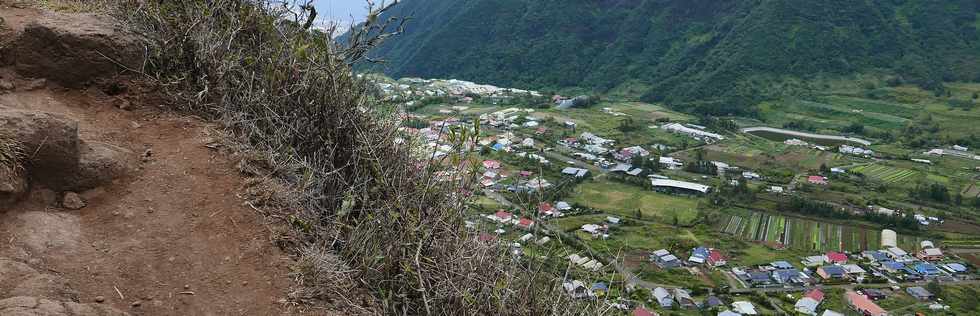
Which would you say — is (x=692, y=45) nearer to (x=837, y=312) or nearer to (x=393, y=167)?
(x=837, y=312)

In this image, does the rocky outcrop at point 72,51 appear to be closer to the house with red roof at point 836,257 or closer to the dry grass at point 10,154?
the dry grass at point 10,154

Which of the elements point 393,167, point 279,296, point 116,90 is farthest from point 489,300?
point 116,90

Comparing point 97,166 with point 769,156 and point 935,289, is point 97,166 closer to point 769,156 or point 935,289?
point 935,289

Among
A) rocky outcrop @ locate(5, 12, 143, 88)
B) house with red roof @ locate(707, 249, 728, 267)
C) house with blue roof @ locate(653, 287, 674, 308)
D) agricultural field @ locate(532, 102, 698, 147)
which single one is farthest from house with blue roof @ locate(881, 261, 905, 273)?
rocky outcrop @ locate(5, 12, 143, 88)

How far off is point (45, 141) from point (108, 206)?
0.41 metres

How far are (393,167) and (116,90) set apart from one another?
2.09m

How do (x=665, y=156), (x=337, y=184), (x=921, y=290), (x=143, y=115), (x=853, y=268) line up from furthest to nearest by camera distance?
(x=665, y=156) → (x=853, y=268) → (x=921, y=290) → (x=143, y=115) → (x=337, y=184)

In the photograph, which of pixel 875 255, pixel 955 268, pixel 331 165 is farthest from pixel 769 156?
pixel 331 165

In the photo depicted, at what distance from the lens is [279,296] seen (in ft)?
8.18

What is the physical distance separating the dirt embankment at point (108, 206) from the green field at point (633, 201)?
79.3ft

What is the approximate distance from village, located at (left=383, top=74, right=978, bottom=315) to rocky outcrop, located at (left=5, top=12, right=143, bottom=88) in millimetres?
2065

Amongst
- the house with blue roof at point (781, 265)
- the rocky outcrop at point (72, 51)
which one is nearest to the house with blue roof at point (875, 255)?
the house with blue roof at point (781, 265)

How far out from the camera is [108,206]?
2.79 m

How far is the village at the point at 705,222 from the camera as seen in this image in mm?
10591
